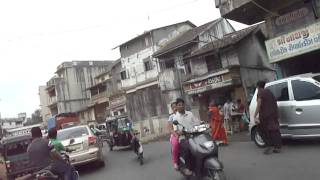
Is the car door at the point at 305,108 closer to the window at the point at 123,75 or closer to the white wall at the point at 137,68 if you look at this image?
the white wall at the point at 137,68

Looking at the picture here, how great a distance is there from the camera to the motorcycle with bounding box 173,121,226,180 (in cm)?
717

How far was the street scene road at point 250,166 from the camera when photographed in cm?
825

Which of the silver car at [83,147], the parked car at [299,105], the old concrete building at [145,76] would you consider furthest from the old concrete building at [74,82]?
the parked car at [299,105]

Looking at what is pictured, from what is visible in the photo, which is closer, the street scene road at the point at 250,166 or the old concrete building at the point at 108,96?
the street scene road at the point at 250,166

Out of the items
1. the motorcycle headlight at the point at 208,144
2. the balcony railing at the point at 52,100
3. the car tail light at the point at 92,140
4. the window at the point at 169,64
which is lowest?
the motorcycle headlight at the point at 208,144

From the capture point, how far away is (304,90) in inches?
418

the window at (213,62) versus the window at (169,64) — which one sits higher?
the window at (169,64)

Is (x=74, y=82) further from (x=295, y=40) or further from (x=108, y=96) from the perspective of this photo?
(x=295, y=40)

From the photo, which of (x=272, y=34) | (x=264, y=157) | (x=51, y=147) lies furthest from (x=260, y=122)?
(x=272, y=34)

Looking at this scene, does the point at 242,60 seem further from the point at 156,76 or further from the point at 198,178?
the point at 198,178

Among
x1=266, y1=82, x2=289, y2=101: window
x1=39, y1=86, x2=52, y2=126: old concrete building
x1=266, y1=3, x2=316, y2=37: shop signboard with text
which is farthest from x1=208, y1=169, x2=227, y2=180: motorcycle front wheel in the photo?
x1=39, y1=86, x2=52, y2=126: old concrete building

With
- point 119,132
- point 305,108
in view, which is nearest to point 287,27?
point 305,108

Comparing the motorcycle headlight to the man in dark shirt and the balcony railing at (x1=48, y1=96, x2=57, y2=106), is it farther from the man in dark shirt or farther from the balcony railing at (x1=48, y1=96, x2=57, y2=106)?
the balcony railing at (x1=48, y1=96, x2=57, y2=106)

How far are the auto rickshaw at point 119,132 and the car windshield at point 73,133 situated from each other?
4466 mm
